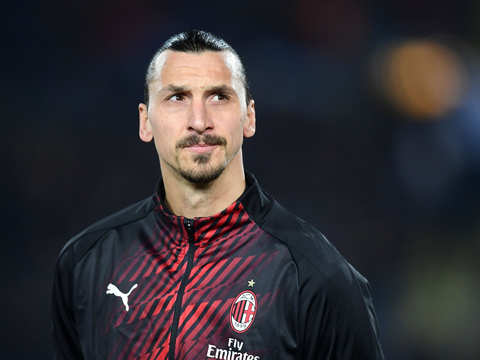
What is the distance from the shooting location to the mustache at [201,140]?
235cm

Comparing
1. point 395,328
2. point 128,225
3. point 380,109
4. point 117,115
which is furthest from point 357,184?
point 128,225

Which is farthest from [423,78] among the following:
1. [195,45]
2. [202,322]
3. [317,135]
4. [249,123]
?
[202,322]

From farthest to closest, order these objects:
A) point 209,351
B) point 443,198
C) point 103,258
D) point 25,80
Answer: point 443,198, point 25,80, point 103,258, point 209,351

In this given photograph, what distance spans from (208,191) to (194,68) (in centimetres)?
45

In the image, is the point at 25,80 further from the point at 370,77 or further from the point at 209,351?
the point at 209,351

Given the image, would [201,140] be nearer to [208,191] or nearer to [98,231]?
[208,191]

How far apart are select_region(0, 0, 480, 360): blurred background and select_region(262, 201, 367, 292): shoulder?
4.20m

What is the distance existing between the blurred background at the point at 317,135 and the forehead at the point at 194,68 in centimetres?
418

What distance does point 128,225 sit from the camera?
8.78ft

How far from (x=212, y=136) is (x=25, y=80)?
483 cm

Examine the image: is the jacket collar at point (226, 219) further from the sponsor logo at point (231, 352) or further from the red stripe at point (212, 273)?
the sponsor logo at point (231, 352)

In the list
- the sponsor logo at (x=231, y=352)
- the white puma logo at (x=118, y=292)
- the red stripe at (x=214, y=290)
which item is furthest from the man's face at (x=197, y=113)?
the sponsor logo at (x=231, y=352)

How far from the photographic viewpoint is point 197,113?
7.74 ft

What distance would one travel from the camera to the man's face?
2.36 meters
